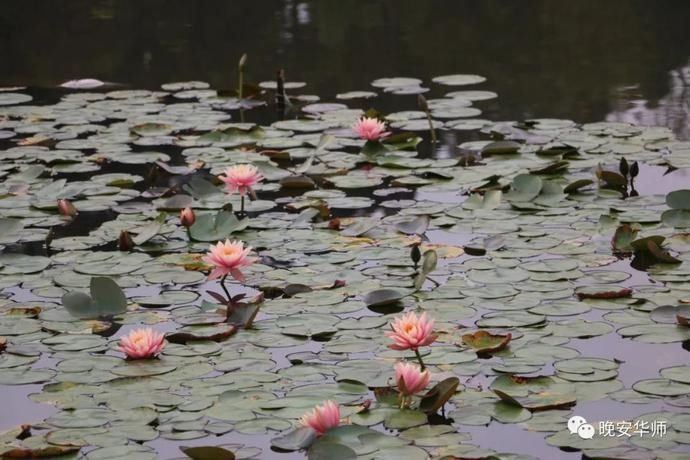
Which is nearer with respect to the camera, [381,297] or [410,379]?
[410,379]

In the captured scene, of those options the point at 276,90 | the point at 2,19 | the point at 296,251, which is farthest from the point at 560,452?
the point at 2,19

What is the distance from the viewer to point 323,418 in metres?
2.26

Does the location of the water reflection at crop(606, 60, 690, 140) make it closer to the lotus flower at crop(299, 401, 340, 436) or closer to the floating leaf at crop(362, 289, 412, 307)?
the floating leaf at crop(362, 289, 412, 307)

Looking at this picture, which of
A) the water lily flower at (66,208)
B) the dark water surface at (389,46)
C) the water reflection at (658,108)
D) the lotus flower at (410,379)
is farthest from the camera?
the dark water surface at (389,46)

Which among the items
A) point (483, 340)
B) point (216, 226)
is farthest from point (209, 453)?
point (216, 226)

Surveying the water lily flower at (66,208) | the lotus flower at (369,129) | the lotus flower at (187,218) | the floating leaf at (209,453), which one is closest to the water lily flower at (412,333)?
the floating leaf at (209,453)

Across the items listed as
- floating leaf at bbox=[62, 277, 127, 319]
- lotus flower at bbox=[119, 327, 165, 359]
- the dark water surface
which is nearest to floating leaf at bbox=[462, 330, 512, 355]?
lotus flower at bbox=[119, 327, 165, 359]

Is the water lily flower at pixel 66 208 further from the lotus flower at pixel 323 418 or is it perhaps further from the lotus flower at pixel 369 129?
the lotus flower at pixel 323 418

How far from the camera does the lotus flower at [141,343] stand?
267cm

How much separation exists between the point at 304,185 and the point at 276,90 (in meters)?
1.52

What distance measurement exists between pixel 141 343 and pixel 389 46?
404cm

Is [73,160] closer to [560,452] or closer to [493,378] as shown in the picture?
[493,378]

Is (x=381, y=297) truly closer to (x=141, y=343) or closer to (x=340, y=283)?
(x=340, y=283)

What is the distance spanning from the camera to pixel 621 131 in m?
4.58
